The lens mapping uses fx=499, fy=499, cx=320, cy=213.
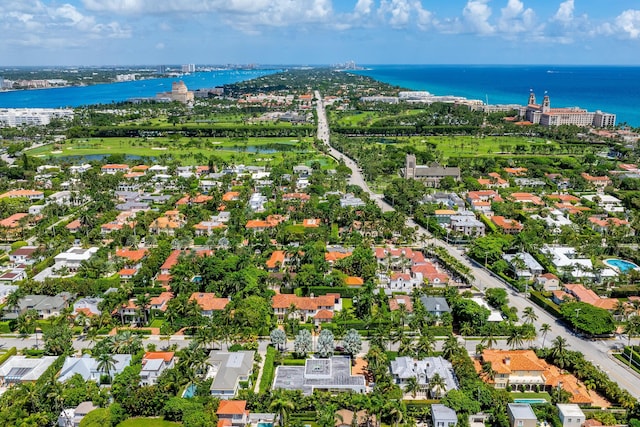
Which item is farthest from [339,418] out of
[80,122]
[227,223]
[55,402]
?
[80,122]

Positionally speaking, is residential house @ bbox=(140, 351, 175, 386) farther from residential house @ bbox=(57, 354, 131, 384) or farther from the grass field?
the grass field

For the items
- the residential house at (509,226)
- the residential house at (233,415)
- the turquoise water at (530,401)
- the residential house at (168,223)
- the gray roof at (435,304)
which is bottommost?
the turquoise water at (530,401)

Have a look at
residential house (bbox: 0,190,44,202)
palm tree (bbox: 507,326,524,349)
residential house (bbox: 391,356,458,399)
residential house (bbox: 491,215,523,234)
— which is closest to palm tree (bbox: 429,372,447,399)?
residential house (bbox: 391,356,458,399)

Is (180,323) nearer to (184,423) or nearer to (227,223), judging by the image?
(184,423)

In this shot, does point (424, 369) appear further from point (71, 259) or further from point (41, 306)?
point (71, 259)

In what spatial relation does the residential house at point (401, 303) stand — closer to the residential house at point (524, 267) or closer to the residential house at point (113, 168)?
the residential house at point (524, 267)

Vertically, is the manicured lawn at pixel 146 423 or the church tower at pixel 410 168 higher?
the church tower at pixel 410 168

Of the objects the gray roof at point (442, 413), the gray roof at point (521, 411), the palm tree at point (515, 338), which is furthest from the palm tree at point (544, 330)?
the gray roof at point (442, 413)
